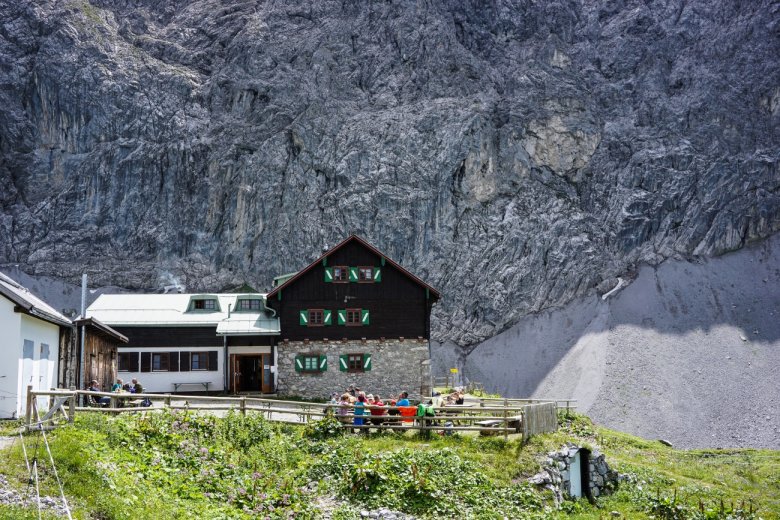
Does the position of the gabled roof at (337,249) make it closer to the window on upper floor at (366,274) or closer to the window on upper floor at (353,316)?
the window on upper floor at (366,274)

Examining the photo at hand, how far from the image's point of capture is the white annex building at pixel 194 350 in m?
41.4

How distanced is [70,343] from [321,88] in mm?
74556

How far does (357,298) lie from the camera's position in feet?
139

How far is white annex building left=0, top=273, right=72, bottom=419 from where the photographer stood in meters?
22.8

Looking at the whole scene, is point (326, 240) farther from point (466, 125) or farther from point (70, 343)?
point (70, 343)

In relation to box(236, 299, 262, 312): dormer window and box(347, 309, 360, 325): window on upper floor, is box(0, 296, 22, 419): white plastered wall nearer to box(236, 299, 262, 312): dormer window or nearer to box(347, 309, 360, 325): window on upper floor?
box(347, 309, 360, 325): window on upper floor

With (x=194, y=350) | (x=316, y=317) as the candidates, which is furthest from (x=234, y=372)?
(x=316, y=317)

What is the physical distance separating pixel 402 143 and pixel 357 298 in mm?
54689

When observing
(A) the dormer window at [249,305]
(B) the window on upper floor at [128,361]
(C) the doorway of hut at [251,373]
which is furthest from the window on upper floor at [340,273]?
(B) the window on upper floor at [128,361]

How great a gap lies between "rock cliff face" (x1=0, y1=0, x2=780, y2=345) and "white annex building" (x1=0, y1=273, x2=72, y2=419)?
59.8m

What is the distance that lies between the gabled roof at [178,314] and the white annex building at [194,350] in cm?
6

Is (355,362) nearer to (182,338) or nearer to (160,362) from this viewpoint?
(182,338)

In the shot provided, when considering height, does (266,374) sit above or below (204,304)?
below

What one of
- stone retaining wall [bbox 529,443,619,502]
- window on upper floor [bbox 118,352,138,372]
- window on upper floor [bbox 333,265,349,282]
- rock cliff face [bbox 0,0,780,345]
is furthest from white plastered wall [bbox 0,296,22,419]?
rock cliff face [bbox 0,0,780,345]
